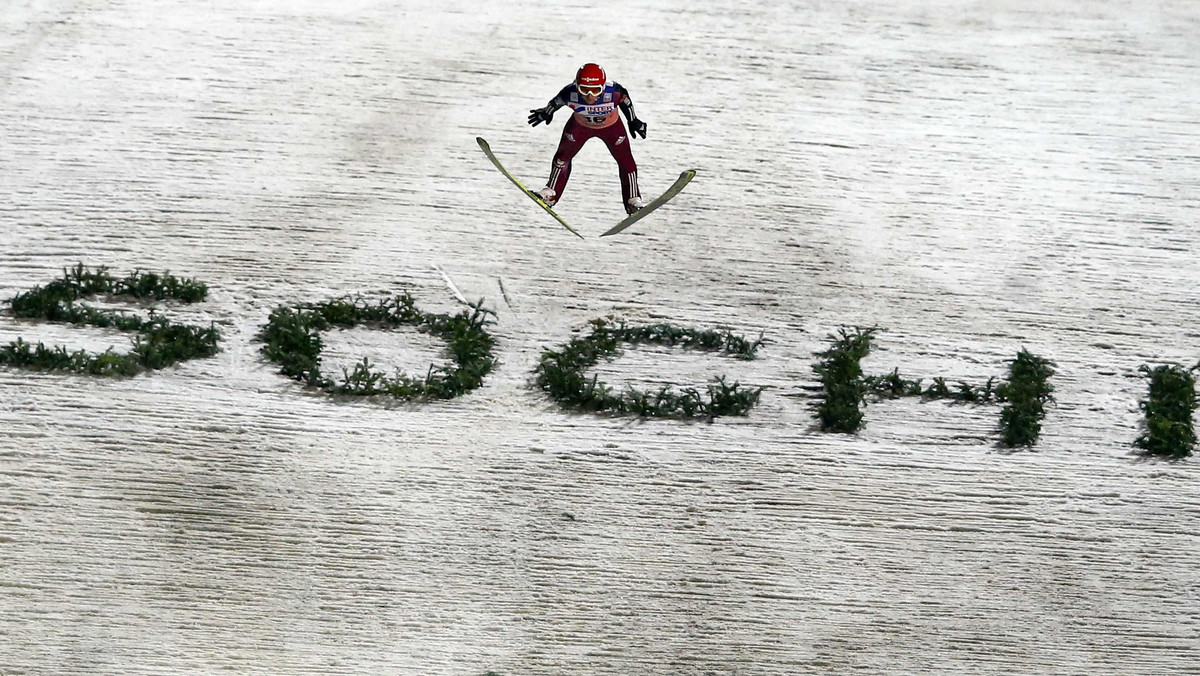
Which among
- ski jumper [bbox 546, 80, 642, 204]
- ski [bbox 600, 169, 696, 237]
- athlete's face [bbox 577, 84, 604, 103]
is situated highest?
athlete's face [bbox 577, 84, 604, 103]

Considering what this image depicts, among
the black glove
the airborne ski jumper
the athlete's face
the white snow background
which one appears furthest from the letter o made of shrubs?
the athlete's face

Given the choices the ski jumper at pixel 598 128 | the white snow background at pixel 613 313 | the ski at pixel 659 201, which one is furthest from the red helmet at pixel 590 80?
the white snow background at pixel 613 313

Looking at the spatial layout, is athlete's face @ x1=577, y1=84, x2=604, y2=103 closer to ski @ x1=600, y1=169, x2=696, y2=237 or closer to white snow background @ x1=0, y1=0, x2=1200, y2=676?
ski @ x1=600, y1=169, x2=696, y2=237

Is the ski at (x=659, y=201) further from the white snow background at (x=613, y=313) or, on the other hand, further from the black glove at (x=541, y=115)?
the black glove at (x=541, y=115)

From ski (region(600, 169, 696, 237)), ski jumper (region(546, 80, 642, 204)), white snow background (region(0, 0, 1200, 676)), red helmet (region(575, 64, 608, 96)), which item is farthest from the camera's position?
ski (region(600, 169, 696, 237))

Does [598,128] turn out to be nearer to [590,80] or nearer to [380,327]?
[590,80]

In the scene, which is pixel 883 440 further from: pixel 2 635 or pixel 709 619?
pixel 2 635

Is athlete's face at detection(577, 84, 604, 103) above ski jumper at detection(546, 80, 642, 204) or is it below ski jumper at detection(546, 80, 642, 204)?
above

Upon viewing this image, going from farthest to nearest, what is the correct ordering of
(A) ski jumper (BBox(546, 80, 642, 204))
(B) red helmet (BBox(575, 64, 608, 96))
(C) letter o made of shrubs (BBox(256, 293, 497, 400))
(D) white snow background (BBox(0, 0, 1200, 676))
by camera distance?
(C) letter o made of shrubs (BBox(256, 293, 497, 400))
(A) ski jumper (BBox(546, 80, 642, 204))
(B) red helmet (BBox(575, 64, 608, 96))
(D) white snow background (BBox(0, 0, 1200, 676))
